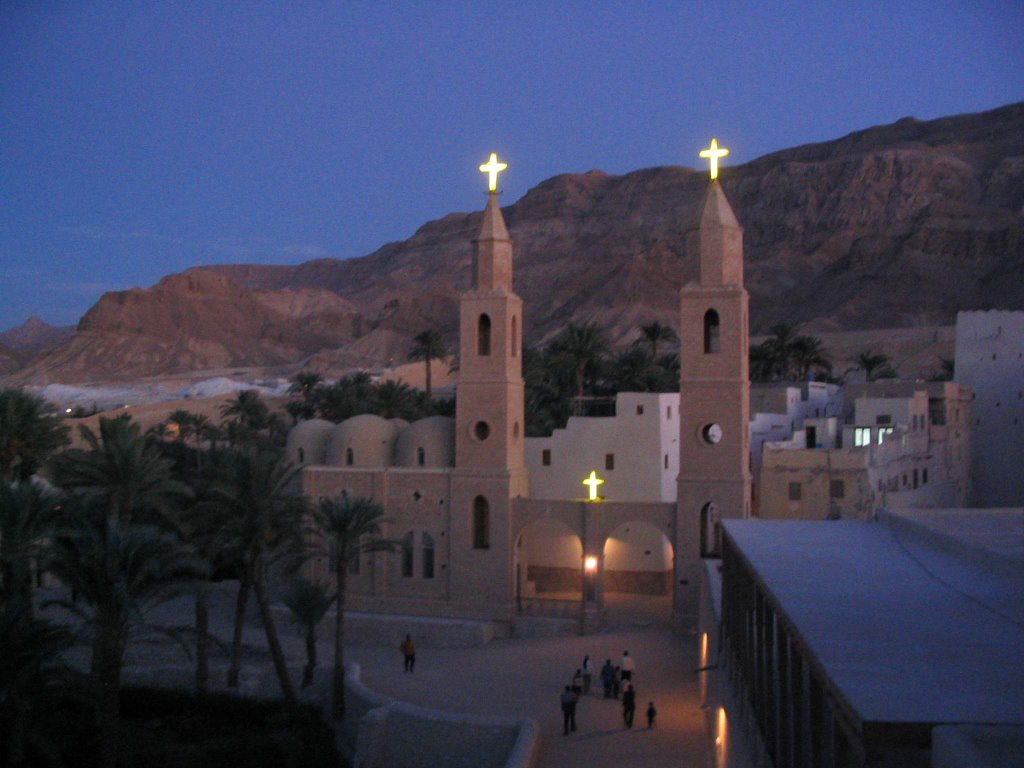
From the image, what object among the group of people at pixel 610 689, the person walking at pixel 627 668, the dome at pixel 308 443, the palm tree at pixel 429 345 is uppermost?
the palm tree at pixel 429 345

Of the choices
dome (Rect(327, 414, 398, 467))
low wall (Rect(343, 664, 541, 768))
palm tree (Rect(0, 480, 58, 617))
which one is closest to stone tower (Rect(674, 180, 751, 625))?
low wall (Rect(343, 664, 541, 768))

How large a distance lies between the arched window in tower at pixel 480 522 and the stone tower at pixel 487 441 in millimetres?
27

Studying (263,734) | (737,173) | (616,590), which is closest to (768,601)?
(263,734)

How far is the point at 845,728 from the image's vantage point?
20.8 feet

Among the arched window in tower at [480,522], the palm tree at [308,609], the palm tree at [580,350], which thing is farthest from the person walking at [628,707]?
the palm tree at [580,350]

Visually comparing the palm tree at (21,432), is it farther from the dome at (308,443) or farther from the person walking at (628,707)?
the person walking at (628,707)

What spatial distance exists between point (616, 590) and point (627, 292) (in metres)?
93.5

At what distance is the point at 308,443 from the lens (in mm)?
33000

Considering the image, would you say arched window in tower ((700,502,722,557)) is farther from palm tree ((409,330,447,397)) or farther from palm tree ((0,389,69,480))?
palm tree ((409,330,447,397))

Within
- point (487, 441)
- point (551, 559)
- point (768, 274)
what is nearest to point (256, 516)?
point (487, 441)

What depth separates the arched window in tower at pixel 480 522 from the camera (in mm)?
29298

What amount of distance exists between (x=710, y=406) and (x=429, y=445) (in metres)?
8.23

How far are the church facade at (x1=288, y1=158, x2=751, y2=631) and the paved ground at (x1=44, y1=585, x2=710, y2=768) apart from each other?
1319 mm

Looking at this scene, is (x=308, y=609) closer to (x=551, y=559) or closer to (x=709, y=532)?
(x=551, y=559)
